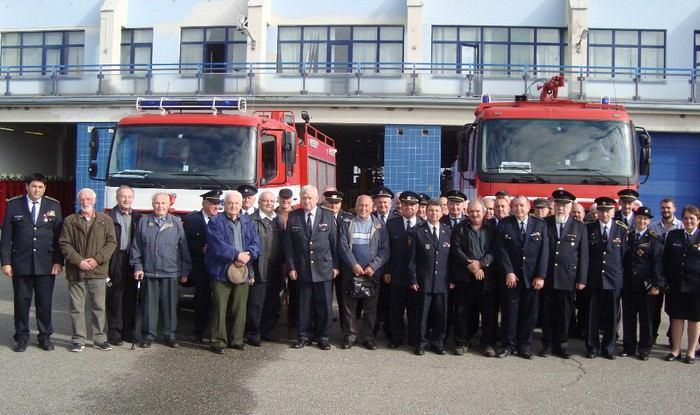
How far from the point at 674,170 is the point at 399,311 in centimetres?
1588

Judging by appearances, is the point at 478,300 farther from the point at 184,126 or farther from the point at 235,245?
the point at 184,126

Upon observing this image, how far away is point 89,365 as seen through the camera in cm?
633

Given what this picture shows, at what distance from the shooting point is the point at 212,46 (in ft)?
75.9

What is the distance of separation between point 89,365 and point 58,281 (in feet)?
21.2

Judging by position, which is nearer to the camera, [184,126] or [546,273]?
[546,273]

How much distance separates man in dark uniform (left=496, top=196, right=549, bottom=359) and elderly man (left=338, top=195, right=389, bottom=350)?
1.36 meters

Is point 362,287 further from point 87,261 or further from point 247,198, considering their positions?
point 87,261

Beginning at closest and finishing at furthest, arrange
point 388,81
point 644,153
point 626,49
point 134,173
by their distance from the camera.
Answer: point 134,173 < point 644,153 < point 388,81 < point 626,49

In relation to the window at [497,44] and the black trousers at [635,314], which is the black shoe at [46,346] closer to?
the black trousers at [635,314]

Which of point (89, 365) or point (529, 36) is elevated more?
point (529, 36)

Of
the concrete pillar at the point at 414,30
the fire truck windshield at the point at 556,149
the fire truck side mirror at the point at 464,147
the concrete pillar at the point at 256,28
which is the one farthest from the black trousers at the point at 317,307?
the concrete pillar at the point at 256,28

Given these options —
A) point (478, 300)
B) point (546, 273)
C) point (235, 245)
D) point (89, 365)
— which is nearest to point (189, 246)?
point (235, 245)

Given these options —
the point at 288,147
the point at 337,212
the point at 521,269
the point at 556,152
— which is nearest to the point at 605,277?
the point at 521,269

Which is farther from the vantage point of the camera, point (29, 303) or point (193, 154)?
point (193, 154)
